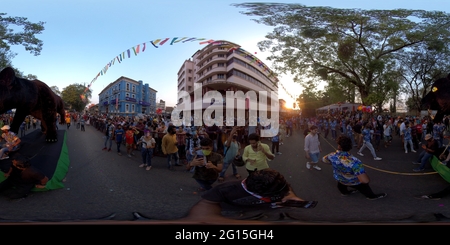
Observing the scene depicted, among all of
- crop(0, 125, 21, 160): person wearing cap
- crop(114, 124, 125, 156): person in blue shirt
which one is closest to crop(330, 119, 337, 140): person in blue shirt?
crop(114, 124, 125, 156): person in blue shirt

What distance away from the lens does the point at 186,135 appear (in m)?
1.72

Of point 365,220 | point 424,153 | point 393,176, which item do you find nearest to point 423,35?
point 424,153

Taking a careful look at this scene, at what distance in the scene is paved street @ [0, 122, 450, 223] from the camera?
53.8 inches

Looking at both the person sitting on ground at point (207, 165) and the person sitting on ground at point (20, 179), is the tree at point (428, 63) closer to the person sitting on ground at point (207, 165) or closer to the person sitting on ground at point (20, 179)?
the person sitting on ground at point (207, 165)

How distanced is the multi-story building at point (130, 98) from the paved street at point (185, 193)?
1.20 feet

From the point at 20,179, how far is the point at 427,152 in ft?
9.89

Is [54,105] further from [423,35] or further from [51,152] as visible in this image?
[423,35]

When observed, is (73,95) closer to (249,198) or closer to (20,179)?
(20,179)

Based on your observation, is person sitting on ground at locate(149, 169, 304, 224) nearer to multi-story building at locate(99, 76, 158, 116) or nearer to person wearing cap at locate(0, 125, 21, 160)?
multi-story building at locate(99, 76, 158, 116)

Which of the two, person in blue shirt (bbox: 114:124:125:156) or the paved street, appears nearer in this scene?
the paved street

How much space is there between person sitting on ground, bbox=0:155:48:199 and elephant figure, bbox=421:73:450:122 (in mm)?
3146

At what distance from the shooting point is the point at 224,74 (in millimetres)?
1445

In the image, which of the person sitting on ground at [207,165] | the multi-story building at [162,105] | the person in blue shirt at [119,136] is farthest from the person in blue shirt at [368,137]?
the person in blue shirt at [119,136]

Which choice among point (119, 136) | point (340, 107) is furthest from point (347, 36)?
point (119, 136)
